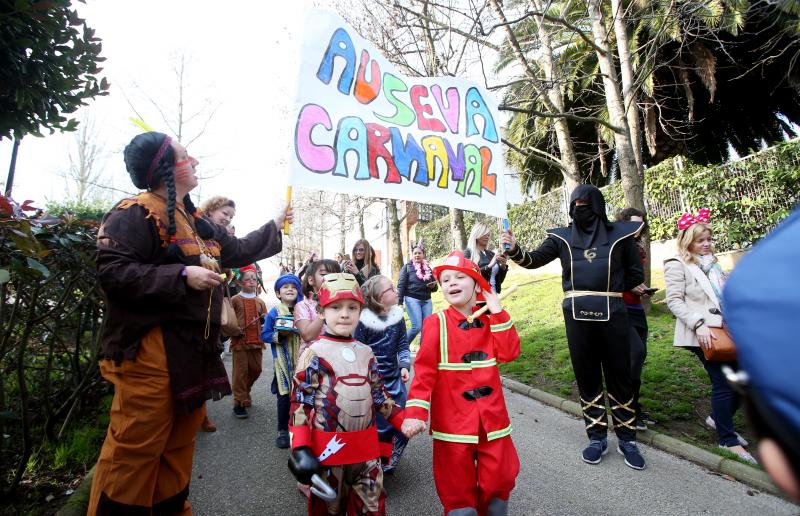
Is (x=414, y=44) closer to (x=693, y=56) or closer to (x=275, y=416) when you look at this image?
(x=275, y=416)

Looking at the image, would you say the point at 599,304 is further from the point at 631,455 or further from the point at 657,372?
the point at 657,372

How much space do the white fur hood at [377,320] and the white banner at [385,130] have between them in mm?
968

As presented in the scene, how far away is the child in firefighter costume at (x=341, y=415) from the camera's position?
7.27 ft

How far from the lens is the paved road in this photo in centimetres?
279

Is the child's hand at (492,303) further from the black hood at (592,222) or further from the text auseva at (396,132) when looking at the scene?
the black hood at (592,222)

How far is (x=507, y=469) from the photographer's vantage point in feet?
7.43

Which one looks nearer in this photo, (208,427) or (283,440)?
(283,440)

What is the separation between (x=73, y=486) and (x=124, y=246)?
2226 millimetres

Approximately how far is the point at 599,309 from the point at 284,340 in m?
2.88

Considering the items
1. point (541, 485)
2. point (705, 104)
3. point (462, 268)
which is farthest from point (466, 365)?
point (705, 104)

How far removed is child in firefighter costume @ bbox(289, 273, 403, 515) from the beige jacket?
2.71 m

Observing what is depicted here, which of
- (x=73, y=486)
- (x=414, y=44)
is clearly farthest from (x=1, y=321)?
(x=414, y=44)

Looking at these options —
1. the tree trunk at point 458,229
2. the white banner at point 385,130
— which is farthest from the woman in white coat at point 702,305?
the tree trunk at point 458,229

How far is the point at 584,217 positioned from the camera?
11.6ft
